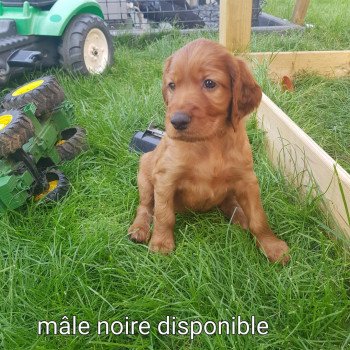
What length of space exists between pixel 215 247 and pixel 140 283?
411 mm

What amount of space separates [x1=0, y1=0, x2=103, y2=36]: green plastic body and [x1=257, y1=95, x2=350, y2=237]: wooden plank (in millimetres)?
2188

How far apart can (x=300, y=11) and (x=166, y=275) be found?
17.2ft

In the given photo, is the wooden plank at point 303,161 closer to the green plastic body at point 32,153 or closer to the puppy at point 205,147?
the puppy at point 205,147

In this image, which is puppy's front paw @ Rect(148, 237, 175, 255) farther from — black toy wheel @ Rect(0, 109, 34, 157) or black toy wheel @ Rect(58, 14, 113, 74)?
black toy wheel @ Rect(58, 14, 113, 74)

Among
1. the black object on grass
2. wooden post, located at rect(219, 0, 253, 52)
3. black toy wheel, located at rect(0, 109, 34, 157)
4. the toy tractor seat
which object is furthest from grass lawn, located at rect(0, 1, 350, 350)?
the toy tractor seat

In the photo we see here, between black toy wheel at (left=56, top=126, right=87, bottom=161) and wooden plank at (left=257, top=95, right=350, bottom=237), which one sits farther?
black toy wheel at (left=56, top=126, right=87, bottom=161)

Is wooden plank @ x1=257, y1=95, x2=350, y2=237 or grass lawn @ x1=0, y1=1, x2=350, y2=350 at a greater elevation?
wooden plank @ x1=257, y1=95, x2=350, y2=237

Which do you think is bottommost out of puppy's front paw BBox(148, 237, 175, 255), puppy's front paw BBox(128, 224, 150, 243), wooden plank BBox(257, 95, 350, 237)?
puppy's front paw BBox(128, 224, 150, 243)

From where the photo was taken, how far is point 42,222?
2.22 meters

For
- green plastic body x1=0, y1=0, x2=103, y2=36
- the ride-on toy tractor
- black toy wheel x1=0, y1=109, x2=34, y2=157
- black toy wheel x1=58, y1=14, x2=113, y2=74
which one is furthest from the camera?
black toy wheel x1=58, y1=14, x2=113, y2=74

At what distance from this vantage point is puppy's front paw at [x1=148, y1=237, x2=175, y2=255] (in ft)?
6.45

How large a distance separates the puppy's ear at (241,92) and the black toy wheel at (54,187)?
1.12 m

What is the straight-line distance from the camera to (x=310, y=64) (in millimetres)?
3855

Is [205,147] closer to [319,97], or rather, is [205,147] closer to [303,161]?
[303,161]
